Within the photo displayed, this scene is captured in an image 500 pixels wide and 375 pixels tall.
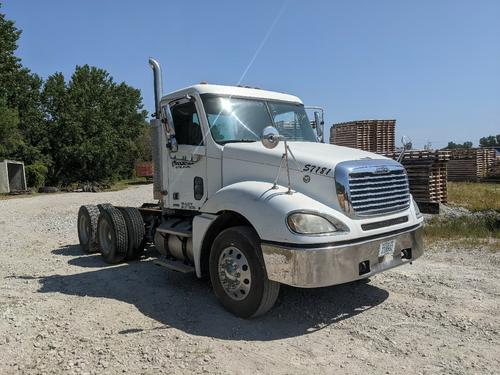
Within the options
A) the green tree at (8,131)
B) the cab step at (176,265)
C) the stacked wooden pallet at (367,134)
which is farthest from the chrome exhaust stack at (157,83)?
the green tree at (8,131)

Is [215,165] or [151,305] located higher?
[215,165]

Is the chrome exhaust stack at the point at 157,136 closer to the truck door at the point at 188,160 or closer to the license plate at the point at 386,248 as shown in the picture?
the truck door at the point at 188,160

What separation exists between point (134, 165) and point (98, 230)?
44285mm

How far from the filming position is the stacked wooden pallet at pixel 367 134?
67.8 feet

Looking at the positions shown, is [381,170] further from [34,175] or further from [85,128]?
[85,128]

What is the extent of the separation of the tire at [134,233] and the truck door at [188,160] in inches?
59.1

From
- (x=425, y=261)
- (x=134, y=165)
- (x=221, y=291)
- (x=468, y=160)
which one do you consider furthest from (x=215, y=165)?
(x=134, y=165)

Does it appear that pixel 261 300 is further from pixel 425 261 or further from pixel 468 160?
pixel 468 160

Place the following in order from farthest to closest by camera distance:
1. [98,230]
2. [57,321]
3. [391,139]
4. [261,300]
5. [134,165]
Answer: [134,165], [391,139], [98,230], [57,321], [261,300]

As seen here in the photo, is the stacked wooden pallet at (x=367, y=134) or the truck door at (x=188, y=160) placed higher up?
the stacked wooden pallet at (x=367, y=134)

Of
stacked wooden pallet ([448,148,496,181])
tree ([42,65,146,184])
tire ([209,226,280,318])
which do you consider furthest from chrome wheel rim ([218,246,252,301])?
tree ([42,65,146,184])

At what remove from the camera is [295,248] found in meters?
4.34

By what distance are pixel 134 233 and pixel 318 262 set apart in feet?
14.2

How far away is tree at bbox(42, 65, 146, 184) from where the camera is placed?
39.4 m
